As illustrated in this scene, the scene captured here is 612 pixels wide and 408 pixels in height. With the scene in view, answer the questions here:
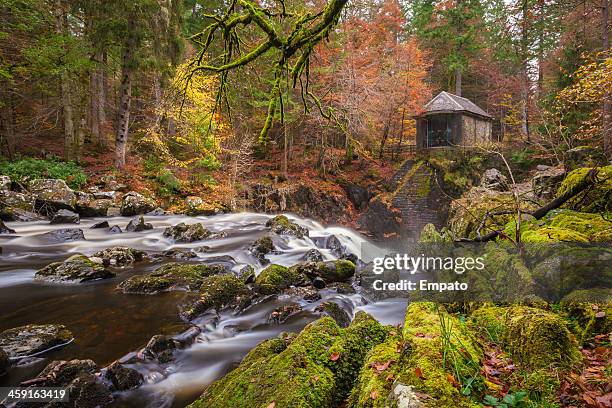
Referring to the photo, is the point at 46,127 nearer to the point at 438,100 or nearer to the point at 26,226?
the point at 26,226

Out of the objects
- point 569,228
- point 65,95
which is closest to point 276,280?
point 569,228

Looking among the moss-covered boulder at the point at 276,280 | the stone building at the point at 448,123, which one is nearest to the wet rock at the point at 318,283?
the moss-covered boulder at the point at 276,280

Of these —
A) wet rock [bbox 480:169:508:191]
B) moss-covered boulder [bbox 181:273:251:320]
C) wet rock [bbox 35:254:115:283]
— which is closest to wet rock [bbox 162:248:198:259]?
wet rock [bbox 35:254:115:283]

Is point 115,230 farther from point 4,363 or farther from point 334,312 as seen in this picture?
point 334,312

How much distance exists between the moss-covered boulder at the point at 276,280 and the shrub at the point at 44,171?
11.5 metres

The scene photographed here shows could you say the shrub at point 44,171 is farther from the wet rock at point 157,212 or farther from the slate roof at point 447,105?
the slate roof at point 447,105

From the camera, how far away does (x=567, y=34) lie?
17.0 m

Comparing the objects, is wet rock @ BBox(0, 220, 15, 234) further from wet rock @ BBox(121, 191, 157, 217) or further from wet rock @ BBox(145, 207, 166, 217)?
wet rock @ BBox(145, 207, 166, 217)

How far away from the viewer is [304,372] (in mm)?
2453

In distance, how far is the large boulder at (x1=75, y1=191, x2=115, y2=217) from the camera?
41.3 feet

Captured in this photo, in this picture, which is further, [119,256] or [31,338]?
[119,256]

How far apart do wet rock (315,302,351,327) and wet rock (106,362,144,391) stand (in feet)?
9.47

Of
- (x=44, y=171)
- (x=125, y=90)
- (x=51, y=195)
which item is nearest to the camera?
(x=51, y=195)

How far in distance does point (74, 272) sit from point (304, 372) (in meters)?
6.61
